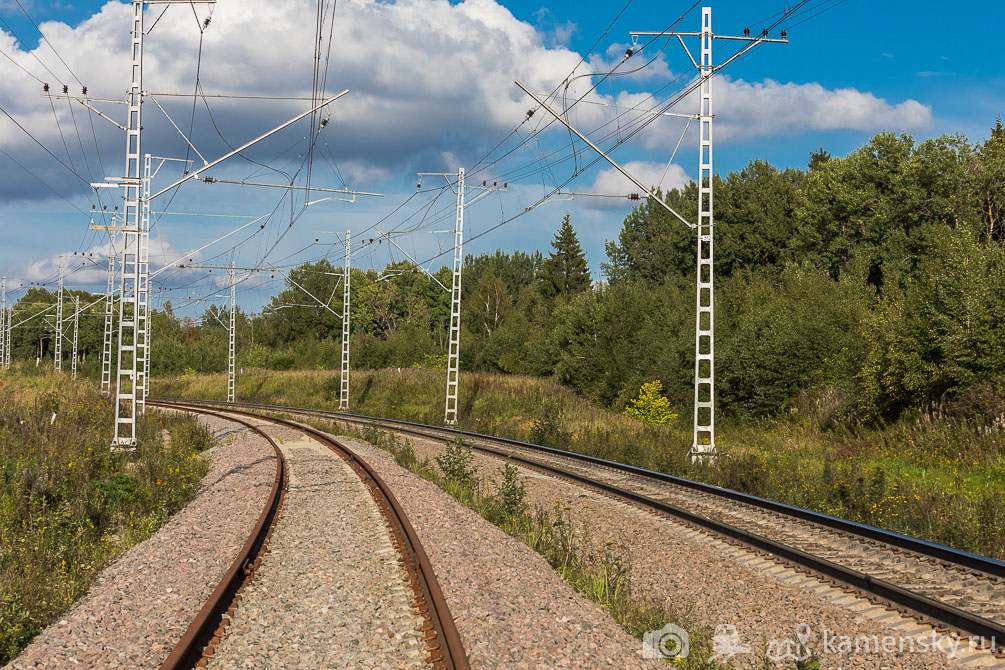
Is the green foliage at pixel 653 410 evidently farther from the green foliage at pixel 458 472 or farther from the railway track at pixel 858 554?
the railway track at pixel 858 554

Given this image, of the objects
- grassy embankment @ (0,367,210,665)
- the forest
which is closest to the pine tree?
the forest

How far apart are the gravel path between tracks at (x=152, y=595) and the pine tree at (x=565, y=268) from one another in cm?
8405

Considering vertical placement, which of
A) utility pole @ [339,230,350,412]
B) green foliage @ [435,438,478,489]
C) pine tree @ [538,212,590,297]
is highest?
pine tree @ [538,212,590,297]

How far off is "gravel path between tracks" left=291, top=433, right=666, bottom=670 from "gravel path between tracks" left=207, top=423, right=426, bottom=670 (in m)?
0.52

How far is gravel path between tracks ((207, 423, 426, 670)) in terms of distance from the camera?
6383 millimetres

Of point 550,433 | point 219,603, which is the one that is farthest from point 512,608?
point 550,433

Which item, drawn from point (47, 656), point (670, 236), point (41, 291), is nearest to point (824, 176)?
point (670, 236)

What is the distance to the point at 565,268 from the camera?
98125 millimetres

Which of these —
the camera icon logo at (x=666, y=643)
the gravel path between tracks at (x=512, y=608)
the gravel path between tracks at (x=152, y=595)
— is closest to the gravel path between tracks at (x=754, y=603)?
the camera icon logo at (x=666, y=643)

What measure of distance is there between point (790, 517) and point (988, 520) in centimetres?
264

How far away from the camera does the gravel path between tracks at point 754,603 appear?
21.8 feet

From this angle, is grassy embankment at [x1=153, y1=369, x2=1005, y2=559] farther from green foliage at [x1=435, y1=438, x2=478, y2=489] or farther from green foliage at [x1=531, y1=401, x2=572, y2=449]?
green foliage at [x1=435, y1=438, x2=478, y2=489]

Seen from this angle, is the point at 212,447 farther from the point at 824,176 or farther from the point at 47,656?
the point at 824,176

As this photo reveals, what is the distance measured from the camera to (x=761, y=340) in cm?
3158
